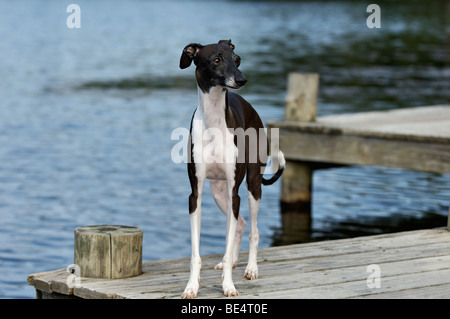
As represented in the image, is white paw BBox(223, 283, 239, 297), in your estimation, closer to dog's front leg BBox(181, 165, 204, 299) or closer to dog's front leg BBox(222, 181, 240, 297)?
dog's front leg BBox(222, 181, 240, 297)

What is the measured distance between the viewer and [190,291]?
20.3ft

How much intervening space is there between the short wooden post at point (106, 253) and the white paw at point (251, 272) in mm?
826

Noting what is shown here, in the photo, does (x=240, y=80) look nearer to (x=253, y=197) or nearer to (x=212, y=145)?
(x=212, y=145)

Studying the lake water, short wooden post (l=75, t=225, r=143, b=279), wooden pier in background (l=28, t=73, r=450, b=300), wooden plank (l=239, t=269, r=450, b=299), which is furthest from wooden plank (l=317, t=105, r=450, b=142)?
short wooden post (l=75, t=225, r=143, b=279)

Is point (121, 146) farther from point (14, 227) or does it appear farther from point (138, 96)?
point (138, 96)

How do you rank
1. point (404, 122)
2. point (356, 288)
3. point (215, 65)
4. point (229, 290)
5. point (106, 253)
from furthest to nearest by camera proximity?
point (404, 122) < point (106, 253) < point (356, 288) < point (229, 290) < point (215, 65)

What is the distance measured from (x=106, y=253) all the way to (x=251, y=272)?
1.09m

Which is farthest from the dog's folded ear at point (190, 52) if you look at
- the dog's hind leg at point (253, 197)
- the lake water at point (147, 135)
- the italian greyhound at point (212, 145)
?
the lake water at point (147, 135)

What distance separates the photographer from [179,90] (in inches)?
981

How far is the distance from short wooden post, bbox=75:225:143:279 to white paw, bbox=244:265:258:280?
32.5 inches

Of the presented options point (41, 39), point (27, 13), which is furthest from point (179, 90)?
point (27, 13)

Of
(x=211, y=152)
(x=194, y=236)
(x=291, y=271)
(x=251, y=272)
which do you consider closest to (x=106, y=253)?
(x=194, y=236)

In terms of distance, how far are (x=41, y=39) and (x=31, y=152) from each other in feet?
84.2

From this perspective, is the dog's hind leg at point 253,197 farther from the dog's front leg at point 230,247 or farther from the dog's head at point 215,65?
the dog's head at point 215,65
